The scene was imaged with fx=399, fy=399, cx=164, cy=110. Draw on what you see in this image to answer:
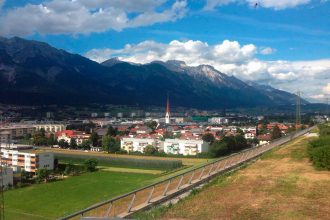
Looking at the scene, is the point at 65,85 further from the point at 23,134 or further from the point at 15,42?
the point at 23,134

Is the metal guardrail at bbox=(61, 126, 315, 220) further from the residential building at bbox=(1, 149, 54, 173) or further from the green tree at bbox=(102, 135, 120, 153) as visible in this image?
the green tree at bbox=(102, 135, 120, 153)

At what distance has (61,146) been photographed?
186ft

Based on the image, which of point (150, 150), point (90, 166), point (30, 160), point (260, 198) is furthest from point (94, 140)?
point (260, 198)

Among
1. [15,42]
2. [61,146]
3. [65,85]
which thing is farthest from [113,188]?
[15,42]

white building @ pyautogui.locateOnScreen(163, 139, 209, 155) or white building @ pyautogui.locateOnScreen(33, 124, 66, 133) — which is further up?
white building @ pyautogui.locateOnScreen(33, 124, 66, 133)

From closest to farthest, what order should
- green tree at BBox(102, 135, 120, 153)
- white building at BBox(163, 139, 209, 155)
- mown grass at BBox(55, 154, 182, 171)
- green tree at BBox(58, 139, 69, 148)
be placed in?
1. mown grass at BBox(55, 154, 182, 171)
2. white building at BBox(163, 139, 209, 155)
3. green tree at BBox(102, 135, 120, 153)
4. green tree at BBox(58, 139, 69, 148)

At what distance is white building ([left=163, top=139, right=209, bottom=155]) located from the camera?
155 feet

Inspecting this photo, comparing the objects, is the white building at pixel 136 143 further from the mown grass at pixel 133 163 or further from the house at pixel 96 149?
the mown grass at pixel 133 163

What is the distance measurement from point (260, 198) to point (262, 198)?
3cm

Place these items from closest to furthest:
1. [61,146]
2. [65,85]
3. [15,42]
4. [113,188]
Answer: [113,188] → [61,146] → [65,85] → [15,42]

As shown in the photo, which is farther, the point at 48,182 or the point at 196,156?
the point at 196,156

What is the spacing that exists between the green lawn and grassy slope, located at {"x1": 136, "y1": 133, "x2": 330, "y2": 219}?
35.6ft

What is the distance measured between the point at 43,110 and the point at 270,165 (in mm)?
120224

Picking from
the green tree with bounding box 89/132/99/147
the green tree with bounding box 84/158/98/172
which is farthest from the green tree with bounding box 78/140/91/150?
the green tree with bounding box 84/158/98/172
